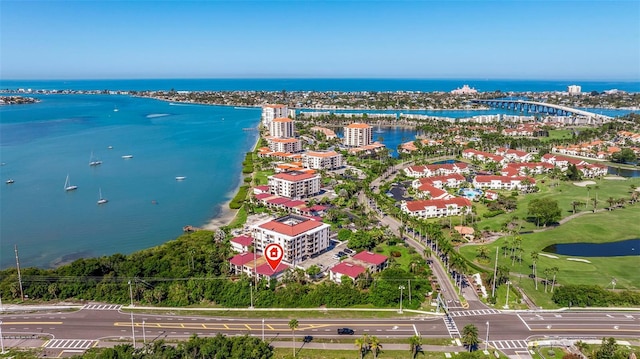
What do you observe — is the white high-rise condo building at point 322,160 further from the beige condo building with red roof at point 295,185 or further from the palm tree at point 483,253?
the palm tree at point 483,253

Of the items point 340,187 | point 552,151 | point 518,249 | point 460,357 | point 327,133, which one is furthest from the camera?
point 327,133

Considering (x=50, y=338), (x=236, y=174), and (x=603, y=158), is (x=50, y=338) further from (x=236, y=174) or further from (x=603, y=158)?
(x=603, y=158)

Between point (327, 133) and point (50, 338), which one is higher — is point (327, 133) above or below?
above

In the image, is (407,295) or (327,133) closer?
(407,295)

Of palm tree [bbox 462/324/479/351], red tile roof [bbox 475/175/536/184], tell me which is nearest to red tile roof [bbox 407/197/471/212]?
red tile roof [bbox 475/175/536/184]

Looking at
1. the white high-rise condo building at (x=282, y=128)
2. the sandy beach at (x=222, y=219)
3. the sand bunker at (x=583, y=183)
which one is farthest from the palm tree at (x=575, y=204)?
the white high-rise condo building at (x=282, y=128)

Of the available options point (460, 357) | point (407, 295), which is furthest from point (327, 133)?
point (460, 357)

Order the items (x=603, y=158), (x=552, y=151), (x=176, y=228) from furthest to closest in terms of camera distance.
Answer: (x=552, y=151), (x=603, y=158), (x=176, y=228)

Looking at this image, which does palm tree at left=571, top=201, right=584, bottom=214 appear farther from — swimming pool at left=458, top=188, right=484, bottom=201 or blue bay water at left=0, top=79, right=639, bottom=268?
blue bay water at left=0, top=79, right=639, bottom=268
